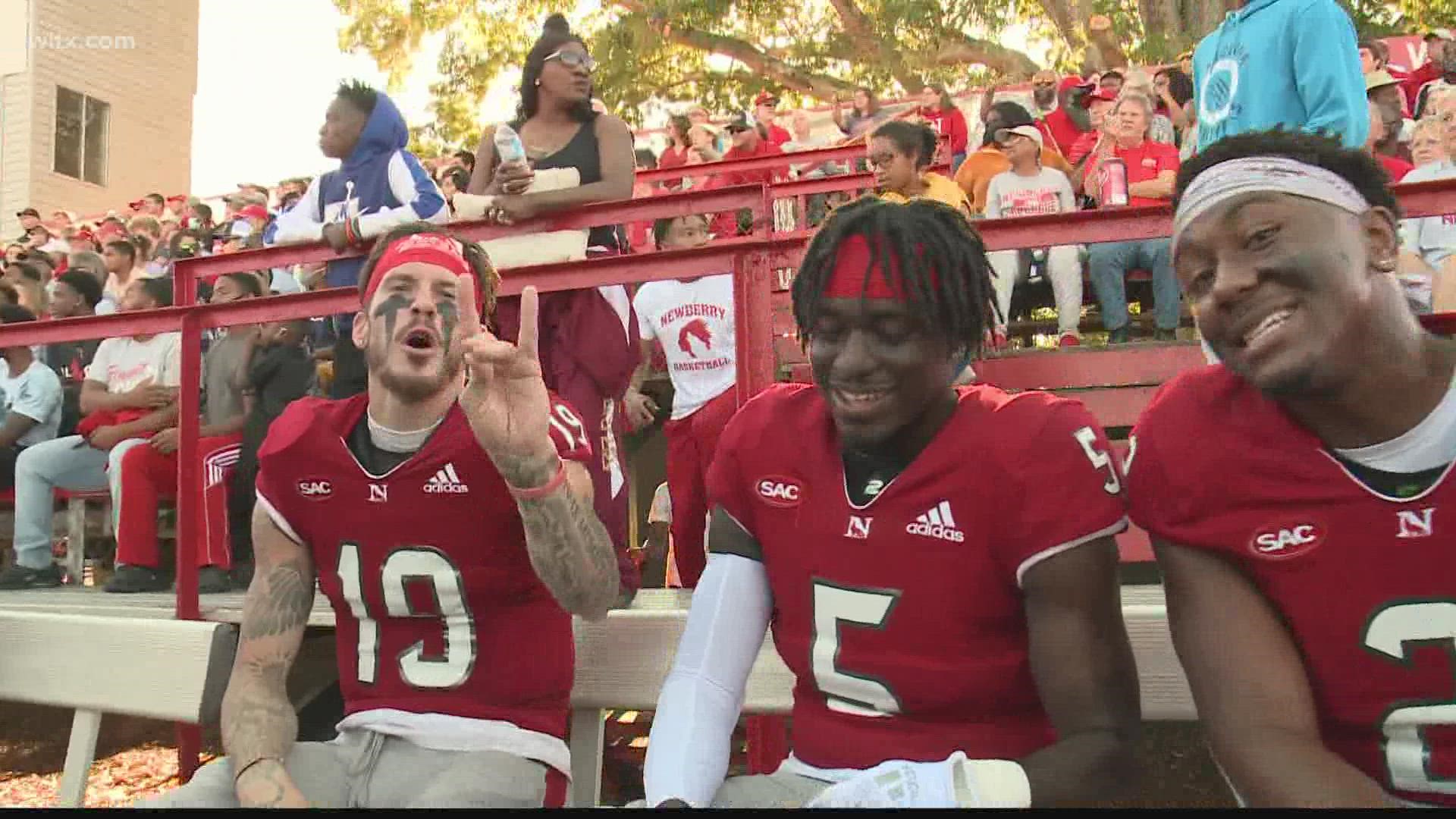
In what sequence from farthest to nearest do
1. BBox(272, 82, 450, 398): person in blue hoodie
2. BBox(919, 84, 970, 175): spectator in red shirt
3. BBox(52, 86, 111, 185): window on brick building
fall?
BBox(52, 86, 111, 185): window on brick building < BBox(919, 84, 970, 175): spectator in red shirt < BBox(272, 82, 450, 398): person in blue hoodie

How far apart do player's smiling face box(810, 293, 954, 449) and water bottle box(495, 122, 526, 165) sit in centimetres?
253

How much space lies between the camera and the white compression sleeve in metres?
2.27

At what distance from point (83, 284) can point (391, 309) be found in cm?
577

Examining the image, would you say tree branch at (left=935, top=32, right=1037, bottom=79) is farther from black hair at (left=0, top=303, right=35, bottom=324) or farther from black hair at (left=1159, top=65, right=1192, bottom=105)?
black hair at (left=0, top=303, right=35, bottom=324)

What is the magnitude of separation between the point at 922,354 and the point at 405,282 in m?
1.44

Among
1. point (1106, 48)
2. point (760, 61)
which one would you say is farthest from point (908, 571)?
point (760, 61)

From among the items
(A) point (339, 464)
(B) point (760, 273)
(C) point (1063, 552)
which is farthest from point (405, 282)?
(C) point (1063, 552)

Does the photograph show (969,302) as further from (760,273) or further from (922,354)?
(760,273)

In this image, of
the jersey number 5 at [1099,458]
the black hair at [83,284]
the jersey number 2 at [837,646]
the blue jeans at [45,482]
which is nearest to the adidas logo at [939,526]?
the jersey number 2 at [837,646]

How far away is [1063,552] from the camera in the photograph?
6.84 feet

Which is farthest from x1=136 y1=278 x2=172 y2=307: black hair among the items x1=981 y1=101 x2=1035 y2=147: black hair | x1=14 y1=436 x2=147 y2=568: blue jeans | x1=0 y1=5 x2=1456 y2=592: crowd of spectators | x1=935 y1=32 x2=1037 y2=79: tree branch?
x1=935 y1=32 x2=1037 y2=79: tree branch

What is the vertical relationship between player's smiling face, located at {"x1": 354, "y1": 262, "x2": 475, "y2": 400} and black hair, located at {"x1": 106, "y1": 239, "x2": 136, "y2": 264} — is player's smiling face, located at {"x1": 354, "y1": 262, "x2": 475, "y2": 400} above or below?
below

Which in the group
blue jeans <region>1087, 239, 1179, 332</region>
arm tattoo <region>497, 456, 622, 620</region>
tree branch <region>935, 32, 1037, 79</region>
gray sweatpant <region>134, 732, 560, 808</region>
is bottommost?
gray sweatpant <region>134, 732, 560, 808</region>

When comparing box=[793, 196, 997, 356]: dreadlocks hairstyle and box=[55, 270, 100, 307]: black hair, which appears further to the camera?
box=[55, 270, 100, 307]: black hair
